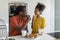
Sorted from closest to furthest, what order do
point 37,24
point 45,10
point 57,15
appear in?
1. point 37,24
2. point 45,10
3. point 57,15

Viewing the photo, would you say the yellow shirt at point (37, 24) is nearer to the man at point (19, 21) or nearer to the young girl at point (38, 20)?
the young girl at point (38, 20)

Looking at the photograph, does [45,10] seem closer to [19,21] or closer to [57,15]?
[57,15]

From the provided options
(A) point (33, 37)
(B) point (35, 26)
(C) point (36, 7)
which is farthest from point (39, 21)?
(A) point (33, 37)

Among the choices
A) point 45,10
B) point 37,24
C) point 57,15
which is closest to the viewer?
point 37,24

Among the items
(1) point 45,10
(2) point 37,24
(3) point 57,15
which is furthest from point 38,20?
(3) point 57,15

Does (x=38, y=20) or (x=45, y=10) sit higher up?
(x=45, y=10)

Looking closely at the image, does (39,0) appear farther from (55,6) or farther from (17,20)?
(17,20)

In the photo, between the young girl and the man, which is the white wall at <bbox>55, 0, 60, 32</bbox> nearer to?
the young girl

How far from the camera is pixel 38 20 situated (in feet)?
6.58

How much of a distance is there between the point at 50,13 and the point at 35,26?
1.24 feet

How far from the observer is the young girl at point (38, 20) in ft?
6.53

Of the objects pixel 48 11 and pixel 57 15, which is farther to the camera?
pixel 57 15

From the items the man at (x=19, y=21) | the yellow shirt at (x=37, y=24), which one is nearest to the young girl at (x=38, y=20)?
the yellow shirt at (x=37, y=24)

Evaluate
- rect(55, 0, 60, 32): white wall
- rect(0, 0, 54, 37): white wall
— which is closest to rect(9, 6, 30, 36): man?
rect(0, 0, 54, 37): white wall
